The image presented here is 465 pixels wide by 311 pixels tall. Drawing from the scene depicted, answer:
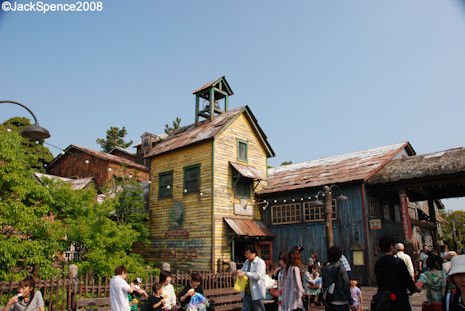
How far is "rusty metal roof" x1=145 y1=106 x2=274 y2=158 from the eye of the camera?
824 inches

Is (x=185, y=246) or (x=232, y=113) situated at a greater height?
(x=232, y=113)

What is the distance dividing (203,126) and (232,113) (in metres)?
2.07

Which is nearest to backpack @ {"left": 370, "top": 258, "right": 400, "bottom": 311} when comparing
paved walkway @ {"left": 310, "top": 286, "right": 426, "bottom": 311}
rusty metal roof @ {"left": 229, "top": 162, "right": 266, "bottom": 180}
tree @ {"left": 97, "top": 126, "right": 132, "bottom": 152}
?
paved walkway @ {"left": 310, "top": 286, "right": 426, "bottom": 311}

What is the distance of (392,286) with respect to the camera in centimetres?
545

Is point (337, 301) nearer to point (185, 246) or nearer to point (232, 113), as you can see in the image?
point (185, 246)

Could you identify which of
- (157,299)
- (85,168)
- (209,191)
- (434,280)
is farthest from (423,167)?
(85,168)

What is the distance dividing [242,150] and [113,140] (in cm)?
4250

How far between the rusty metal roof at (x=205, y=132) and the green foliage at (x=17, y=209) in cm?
959

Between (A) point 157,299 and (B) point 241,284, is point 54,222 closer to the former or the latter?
(A) point 157,299

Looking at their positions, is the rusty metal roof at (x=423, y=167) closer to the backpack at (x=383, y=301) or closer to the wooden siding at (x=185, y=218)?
the wooden siding at (x=185, y=218)

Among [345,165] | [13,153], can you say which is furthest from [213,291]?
[345,165]

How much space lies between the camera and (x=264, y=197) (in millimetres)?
22344

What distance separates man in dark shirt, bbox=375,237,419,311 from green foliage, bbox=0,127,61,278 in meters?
10.5

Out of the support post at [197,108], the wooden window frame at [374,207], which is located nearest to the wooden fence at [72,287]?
the wooden window frame at [374,207]
